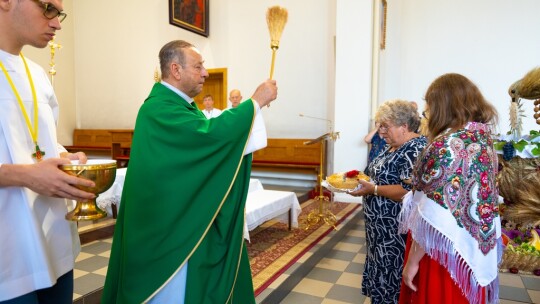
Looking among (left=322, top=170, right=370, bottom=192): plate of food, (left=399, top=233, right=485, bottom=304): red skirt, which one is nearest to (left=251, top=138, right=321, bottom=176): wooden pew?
(left=322, top=170, right=370, bottom=192): plate of food

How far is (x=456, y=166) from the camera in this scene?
140 cm

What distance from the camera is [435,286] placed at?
1.49m

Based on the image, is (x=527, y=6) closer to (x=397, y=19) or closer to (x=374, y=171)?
(x=397, y=19)

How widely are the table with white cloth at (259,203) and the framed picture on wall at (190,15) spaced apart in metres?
3.95

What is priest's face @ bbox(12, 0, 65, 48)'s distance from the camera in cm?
101

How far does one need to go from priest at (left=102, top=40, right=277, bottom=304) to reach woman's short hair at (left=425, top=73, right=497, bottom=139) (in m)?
0.70

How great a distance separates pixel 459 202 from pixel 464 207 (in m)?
0.03

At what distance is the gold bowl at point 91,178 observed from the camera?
0.99m

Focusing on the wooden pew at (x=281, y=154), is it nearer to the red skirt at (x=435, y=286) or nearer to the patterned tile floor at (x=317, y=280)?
the patterned tile floor at (x=317, y=280)

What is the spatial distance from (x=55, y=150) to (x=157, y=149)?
34 centimetres

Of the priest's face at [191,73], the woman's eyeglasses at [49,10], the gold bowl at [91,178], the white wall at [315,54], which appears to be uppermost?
the white wall at [315,54]

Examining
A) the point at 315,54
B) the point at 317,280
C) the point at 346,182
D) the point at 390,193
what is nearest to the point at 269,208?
the point at 317,280

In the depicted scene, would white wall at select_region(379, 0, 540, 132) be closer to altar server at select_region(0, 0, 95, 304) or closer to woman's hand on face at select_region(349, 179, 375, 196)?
woman's hand on face at select_region(349, 179, 375, 196)

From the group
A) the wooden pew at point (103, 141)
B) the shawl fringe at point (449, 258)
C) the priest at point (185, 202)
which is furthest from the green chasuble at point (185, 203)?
the wooden pew at point (103, 141)
